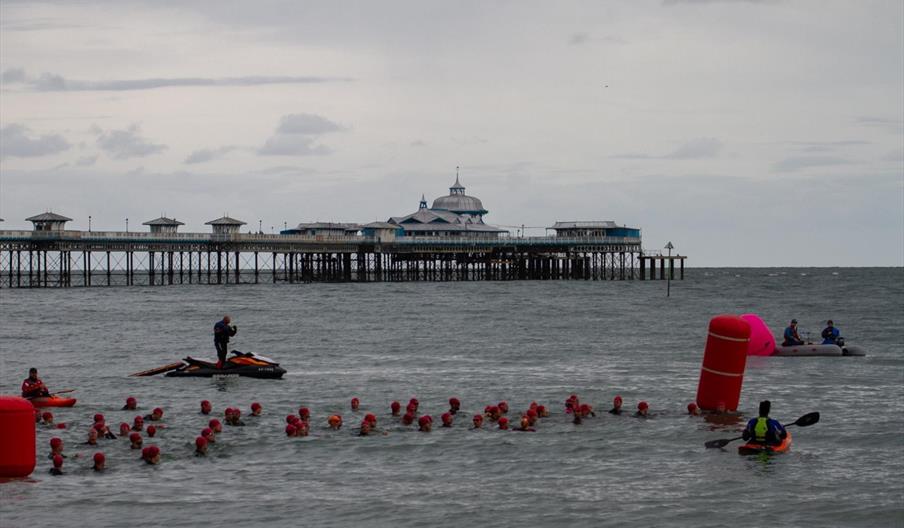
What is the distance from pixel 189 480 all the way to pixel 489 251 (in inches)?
5108

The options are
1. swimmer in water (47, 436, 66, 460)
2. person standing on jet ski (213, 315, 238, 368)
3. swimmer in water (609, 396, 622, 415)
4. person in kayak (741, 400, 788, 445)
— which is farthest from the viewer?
person standing on jet ski (213, 315, 238, 368)

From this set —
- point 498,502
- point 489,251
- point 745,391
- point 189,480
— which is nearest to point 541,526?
point 498,502

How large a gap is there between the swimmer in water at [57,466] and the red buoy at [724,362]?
47.3 ft

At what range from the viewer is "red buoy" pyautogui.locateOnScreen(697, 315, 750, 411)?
96.4 feet

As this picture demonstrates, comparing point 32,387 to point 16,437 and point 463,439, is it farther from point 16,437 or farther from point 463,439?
point 463,439

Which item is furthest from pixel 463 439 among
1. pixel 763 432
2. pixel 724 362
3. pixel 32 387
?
pixel 32 387

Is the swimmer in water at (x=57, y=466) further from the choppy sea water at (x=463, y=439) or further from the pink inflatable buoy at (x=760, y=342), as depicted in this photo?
the pink inflatable buoy at (x=760, y=342)

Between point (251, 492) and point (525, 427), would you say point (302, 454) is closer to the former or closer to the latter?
point (251, 492)

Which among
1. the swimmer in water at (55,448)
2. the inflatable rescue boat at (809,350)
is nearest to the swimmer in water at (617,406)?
the swimmer in water at (55,448)

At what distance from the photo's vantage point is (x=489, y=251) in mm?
153875

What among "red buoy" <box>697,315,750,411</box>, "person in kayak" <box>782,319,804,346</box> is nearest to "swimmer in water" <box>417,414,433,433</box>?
"red buoy" <box>697,315,750,411</box>

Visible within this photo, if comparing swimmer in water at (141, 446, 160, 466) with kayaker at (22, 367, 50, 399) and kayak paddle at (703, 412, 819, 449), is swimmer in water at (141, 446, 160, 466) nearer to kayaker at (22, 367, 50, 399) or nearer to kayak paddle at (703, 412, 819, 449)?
kayaker at (22, 367, 50, 399)

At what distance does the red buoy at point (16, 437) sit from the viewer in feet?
74.6

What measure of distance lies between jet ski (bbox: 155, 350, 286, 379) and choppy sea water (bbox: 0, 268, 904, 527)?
77cm
